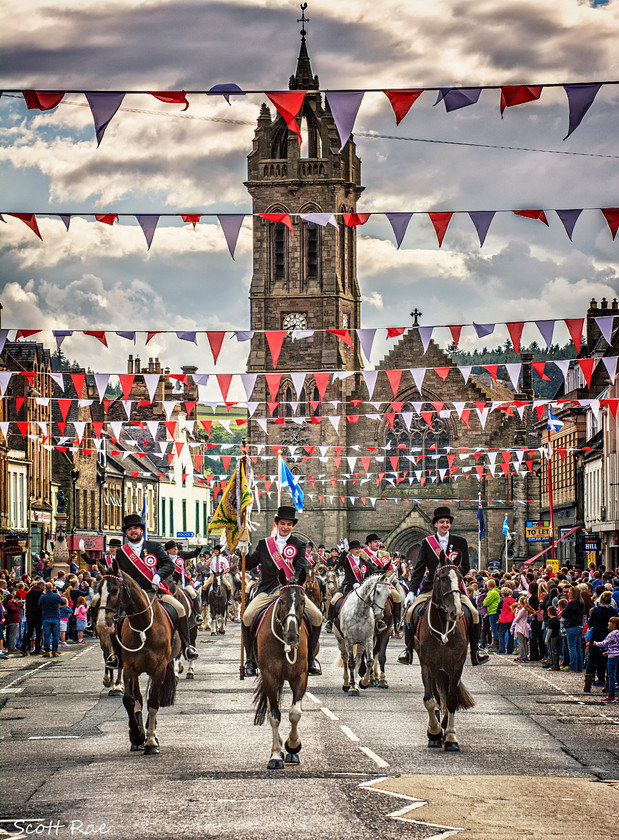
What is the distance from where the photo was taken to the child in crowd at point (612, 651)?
2108 cm

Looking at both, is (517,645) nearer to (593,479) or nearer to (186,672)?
(186,672)

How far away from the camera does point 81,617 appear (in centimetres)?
3831

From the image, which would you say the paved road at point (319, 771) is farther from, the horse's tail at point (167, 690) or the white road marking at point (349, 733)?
the horse's tail at point (167, 690)

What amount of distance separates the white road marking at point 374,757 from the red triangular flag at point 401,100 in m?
6.51

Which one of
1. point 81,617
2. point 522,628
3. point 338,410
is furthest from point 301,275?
point 522,628

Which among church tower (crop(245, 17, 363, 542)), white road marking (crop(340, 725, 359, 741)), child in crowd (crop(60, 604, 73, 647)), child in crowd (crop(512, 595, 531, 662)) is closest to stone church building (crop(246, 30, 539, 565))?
church tower (crop(245, 17, 363, 542))

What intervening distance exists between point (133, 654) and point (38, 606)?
18308 mm

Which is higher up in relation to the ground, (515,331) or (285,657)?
(515,331)

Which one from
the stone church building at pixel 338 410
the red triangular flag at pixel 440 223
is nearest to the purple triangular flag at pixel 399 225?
the red triangular flag at pixel 440 223

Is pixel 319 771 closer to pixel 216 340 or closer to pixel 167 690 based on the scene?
pixel 167 690

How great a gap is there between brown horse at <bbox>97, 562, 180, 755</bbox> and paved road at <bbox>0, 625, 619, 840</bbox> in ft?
1.21

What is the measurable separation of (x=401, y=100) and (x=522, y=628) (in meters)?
18.4

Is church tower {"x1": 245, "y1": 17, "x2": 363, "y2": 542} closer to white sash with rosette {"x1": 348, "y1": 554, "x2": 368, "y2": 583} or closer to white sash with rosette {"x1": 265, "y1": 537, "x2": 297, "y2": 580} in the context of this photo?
white sash with rosette {"x1": 348, "y1": 554, "x2": 368, "y2": 583}

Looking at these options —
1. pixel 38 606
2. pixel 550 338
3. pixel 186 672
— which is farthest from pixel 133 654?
pixel 38 606
